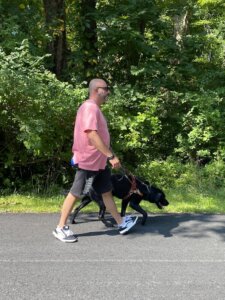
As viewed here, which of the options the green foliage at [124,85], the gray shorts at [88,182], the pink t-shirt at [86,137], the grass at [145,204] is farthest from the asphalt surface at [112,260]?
the green foliage at [124,85]

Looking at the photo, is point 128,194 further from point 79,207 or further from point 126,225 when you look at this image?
point 79,207

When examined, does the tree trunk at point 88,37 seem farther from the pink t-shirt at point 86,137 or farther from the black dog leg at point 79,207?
the pink t-shirt at point 86,137

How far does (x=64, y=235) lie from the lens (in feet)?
16.9

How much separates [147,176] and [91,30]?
4189 mm

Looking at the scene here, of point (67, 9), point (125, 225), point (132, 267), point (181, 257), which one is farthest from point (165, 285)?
point (67, 9)

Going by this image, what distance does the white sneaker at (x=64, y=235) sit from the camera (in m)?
5.14

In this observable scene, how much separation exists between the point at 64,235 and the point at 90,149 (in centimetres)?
102

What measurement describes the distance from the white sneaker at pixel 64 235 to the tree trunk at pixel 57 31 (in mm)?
6057

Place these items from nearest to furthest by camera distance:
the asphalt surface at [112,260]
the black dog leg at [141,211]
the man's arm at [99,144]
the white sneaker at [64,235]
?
1. the asphalt surface at [112,260]
2. the man's arm at [99,144]
3. the white sneaker at [64,235]
4. the black dog leg at [141,211]

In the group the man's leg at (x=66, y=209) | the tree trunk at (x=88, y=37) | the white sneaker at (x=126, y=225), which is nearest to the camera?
the man's leg at (x=66, y=209)

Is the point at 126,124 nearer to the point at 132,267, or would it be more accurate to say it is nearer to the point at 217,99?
the point at 217,99

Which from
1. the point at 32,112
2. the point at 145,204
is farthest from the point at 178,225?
the point at 32,112

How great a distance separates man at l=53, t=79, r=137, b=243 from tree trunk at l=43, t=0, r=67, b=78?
5.54m

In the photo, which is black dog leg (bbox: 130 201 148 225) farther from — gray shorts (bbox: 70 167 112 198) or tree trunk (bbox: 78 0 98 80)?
tree trunk (bbox: 78 0 98 80)
